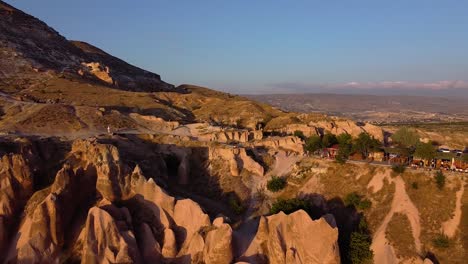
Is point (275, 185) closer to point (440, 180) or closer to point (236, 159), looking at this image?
point (236, 159)

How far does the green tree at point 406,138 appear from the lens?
65.6 m

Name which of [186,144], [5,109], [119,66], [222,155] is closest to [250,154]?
[222,155]

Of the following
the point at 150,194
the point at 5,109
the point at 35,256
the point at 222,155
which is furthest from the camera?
the point at 5,109

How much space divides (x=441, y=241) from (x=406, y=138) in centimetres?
3289

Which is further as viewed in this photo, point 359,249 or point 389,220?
point 389,220

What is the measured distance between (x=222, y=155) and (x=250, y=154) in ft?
13.2

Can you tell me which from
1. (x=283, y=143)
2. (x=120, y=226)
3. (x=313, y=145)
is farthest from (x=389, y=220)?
(x=120, y=226)

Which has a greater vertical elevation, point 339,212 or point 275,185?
point 275,185

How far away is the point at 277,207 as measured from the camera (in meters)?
42.3

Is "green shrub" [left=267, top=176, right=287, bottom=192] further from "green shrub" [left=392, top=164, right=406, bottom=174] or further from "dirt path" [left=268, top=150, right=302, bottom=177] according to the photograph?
"green shrub" [left=392, top=164, right=406, bottom=174]

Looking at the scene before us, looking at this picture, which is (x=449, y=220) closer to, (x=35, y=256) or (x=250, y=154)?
(x=250, y=154)

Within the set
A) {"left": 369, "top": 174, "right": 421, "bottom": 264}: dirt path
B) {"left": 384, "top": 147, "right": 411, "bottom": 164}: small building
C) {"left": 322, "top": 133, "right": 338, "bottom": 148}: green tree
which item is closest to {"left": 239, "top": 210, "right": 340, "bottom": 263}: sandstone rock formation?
{"left": 369, "top": 174, "right": 421, "bottom": 264}: dirt path

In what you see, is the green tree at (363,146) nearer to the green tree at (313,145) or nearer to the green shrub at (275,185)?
the green tree at (313,145)

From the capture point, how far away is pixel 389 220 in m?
40.8
